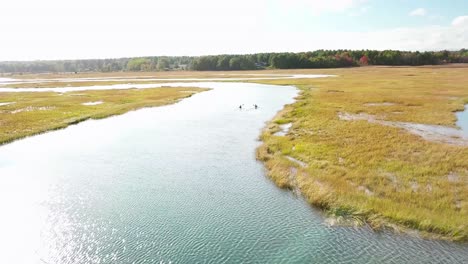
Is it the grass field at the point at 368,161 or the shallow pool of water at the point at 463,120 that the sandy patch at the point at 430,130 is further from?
the grass field at the point at 368,161

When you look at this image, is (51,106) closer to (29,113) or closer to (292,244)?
(29,113)

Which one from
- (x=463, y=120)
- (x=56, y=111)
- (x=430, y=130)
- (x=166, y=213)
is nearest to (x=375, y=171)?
(x=166, y=213)

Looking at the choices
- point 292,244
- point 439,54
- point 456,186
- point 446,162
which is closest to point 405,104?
point 446,162

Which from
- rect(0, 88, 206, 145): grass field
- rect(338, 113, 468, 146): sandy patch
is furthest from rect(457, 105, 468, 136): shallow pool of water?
rect(0, 88, 206, 145): grass field

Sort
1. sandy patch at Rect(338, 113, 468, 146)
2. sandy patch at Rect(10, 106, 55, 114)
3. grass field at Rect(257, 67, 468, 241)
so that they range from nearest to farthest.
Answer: grass field at Rect(257, 67, 468, 241), sandy patch at Rect(338, 113, 468, 146), sandy patch at Rect(10, 106, 55, 114)

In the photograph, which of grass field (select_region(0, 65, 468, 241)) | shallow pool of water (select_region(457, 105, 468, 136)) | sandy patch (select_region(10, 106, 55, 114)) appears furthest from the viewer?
sandy patch (select_region(10, 106, 55, 114))

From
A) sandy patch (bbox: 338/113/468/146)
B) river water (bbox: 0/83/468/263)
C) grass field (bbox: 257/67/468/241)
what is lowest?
river water (bbox: 0/83/468/263)

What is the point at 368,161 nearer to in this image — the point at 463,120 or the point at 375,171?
the point at 375,171

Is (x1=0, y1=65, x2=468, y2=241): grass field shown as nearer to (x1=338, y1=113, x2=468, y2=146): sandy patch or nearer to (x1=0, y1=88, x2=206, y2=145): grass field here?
(x1=0, y1=88, x2=206, y2=145): grass field

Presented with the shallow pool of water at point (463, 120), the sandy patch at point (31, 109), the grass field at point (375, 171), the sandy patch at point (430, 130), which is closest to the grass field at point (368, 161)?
the grass field at point (375, 171)
